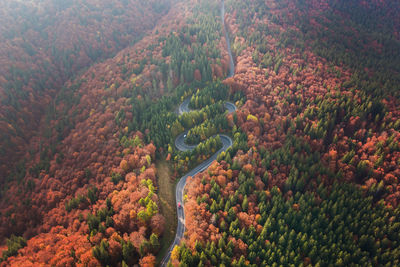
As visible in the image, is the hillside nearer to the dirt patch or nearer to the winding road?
the dirt patch

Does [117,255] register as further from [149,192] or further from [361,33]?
[361,33]

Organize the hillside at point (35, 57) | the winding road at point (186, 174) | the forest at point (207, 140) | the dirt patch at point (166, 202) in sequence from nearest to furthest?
the forest at point (207, 140), the dirt patch at point (166, 202), the winding road at point (186, 174), the hillside at point (35, 57)

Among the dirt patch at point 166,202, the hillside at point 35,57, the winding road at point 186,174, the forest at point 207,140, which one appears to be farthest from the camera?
the hillside at point 35,57

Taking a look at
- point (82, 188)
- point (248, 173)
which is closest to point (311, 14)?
point (248, 173)

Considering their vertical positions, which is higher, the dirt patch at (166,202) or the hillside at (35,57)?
the hillside at (35,57)

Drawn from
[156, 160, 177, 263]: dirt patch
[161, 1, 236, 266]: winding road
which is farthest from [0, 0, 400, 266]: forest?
[161, 1, 236, 266]: winding road

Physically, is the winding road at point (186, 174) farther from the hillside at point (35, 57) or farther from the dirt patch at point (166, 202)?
the hillside at point (35, 57)

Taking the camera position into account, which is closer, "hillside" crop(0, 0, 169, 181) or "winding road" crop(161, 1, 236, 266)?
"winding road" crop(161, 1, 236, 266)


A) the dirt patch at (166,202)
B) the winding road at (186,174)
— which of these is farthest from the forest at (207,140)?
the winding road at (186,174)
